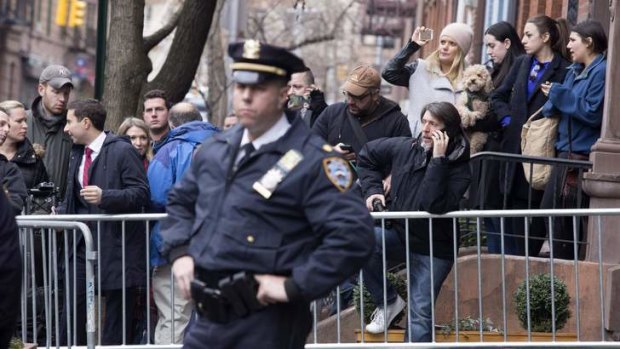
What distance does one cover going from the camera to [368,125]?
10648mm

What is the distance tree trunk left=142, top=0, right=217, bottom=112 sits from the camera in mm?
14594

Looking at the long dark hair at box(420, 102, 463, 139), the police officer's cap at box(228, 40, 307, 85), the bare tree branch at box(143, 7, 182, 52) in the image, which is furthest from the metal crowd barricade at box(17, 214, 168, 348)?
the bare tree branch at box(143, 7, 182, 52)

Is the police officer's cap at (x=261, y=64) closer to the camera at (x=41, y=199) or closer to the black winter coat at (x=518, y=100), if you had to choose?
the camera at (x=41, y=199)

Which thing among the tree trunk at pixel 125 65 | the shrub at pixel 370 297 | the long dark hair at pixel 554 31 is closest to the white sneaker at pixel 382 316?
the shrub at pixel 370 297

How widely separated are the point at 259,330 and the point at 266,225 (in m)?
0.43

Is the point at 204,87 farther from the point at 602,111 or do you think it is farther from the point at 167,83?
the point at 602,111

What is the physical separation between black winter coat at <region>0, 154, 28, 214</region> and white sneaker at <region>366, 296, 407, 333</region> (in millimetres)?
2376

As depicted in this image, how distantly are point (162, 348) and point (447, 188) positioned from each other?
204 centimetres

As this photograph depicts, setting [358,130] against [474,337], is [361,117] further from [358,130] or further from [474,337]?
[474,337]

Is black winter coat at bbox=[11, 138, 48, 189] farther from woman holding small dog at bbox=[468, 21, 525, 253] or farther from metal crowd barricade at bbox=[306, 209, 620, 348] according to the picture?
woman holding small dog at bbox=[468, 21, 525, 253]

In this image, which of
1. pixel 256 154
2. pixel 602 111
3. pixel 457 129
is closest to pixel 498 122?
pixel 602 111

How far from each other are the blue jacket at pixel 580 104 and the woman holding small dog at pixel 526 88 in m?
0.42

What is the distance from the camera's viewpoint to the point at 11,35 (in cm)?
5644

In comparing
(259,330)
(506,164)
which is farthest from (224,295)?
(506,164)
